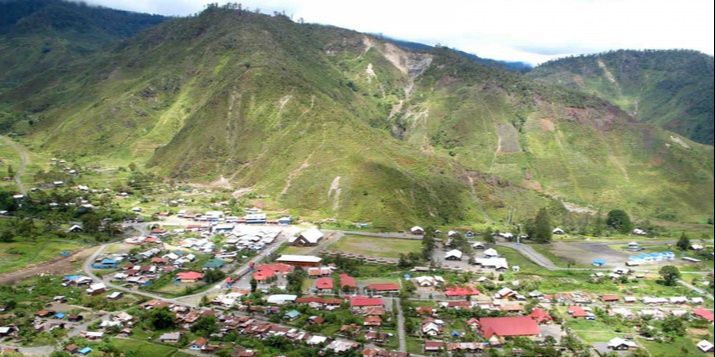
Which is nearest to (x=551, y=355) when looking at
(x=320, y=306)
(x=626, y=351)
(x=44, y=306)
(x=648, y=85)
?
(x=626, y=351)

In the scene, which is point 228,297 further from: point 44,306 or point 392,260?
point 392,260

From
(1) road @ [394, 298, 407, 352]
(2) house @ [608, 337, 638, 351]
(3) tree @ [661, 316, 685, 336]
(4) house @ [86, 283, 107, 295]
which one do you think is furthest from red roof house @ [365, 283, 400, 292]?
(4) house @ [86, 283, 107, 295]

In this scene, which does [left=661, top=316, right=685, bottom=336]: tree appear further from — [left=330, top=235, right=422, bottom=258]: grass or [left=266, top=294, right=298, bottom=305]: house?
[left=266, top=294, right=298, bottom=305]: house

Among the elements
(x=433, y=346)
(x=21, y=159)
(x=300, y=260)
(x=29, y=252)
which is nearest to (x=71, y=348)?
(x=433, y=346)

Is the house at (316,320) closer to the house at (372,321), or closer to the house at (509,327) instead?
the house at (372,321)

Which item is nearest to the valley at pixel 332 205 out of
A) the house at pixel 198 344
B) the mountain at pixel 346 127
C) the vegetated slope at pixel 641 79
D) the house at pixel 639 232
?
the house at pixel 198 344

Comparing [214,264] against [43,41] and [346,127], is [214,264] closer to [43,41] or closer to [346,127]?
[346,127]
